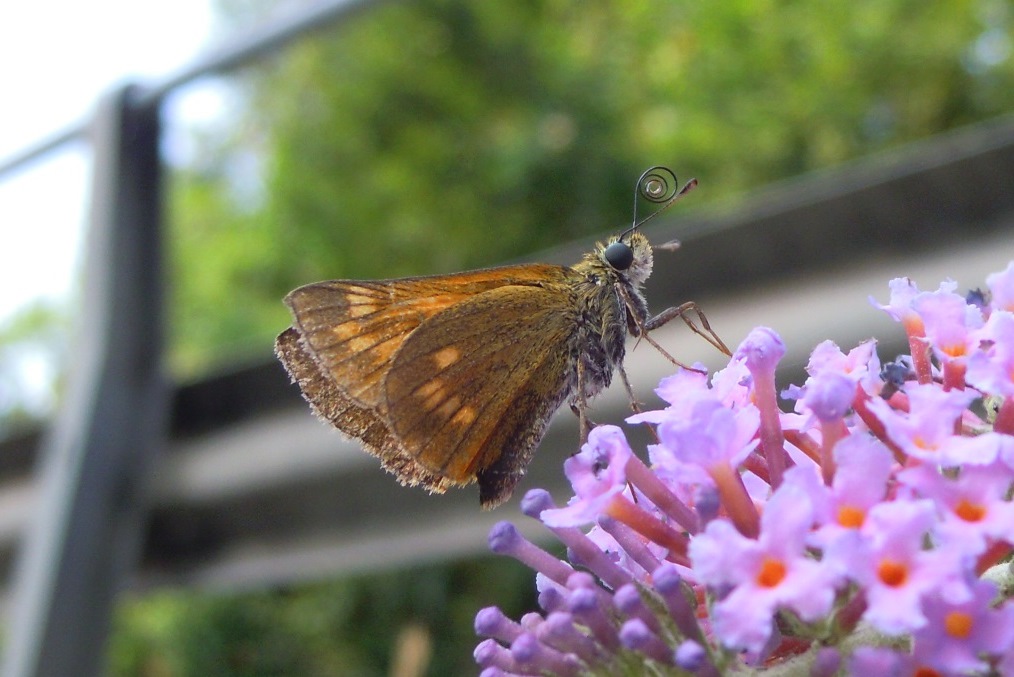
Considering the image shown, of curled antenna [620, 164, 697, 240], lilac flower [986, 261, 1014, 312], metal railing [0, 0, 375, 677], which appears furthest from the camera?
metal railing [0, 0, 375, 677]

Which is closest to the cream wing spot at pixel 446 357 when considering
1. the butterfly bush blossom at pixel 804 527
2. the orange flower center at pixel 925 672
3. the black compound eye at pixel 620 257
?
the black compound eye at pixel 620 257

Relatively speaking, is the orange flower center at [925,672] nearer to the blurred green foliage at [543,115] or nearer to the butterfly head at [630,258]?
the butterfly head at [630,258]

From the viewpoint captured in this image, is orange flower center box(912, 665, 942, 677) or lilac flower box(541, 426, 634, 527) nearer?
orange flower center box(912, 665, 942, 677)

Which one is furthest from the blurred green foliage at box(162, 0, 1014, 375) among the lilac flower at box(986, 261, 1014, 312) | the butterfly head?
the lilac flower at box(986, 261, 1014, 312)

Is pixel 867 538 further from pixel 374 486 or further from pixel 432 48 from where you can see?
pixel 432 48

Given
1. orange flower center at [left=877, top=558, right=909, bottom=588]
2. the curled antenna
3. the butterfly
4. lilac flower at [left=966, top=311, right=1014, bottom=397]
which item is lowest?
orange flower center at [left=877, top=558, right=909, bottom=588]

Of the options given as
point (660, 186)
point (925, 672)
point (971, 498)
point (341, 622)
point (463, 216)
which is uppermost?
point (463, 216)

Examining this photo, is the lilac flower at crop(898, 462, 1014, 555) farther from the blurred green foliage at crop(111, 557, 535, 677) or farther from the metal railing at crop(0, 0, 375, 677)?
the blurred green foliage at crop(111, 557, 535, 677)

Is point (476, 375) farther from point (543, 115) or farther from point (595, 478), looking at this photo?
→ point (543, 115)

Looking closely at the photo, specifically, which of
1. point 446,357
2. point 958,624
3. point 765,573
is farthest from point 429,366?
point 958,624
